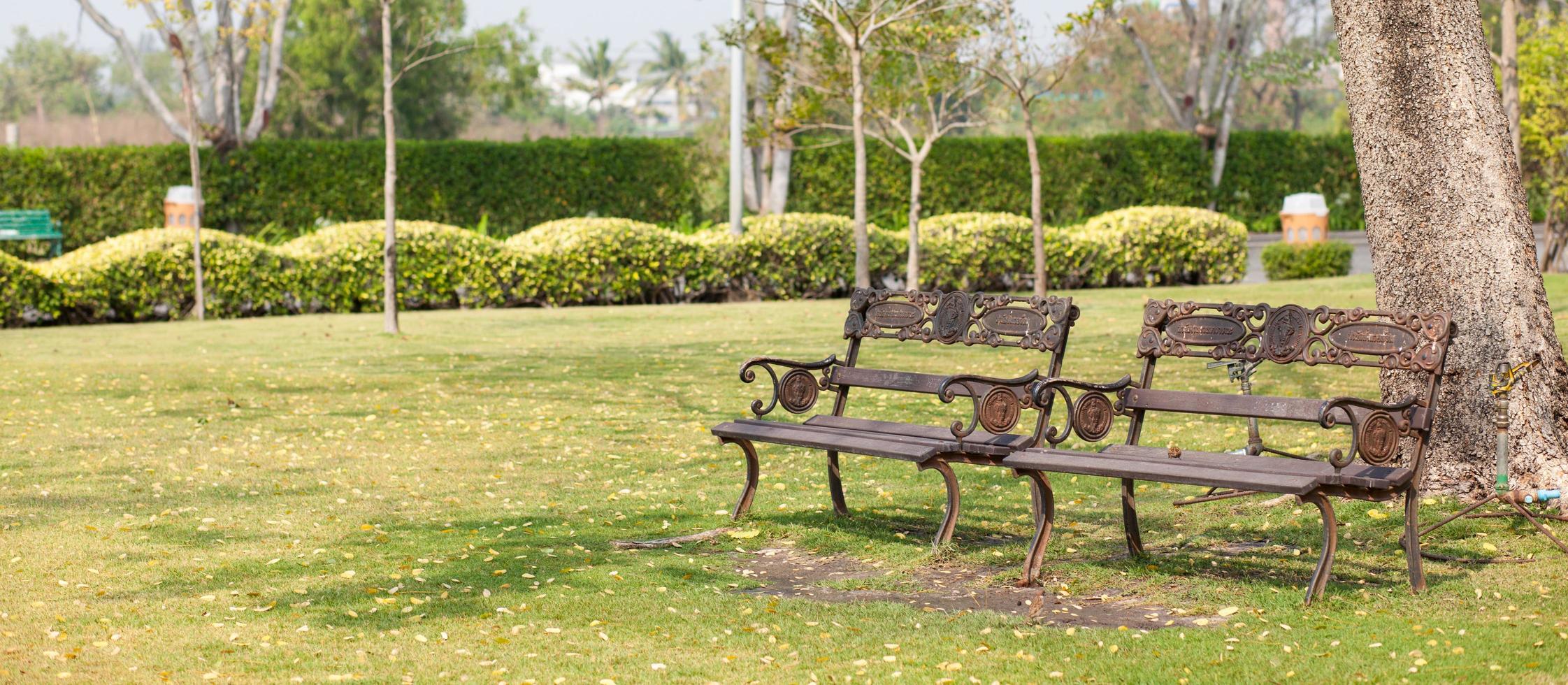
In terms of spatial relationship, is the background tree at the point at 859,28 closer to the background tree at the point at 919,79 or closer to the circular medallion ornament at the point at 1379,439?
the background tree at the point at 919,79

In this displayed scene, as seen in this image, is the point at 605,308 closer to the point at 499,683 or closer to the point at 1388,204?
the point at 1388,204

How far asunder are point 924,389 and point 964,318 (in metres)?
0.41

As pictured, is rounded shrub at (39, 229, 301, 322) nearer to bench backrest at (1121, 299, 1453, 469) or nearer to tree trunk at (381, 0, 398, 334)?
tree trunk at (381, 0, 398, 334)

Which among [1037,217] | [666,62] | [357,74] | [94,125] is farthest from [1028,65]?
[666,62]

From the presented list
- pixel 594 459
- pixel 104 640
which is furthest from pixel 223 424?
pixel 104 640

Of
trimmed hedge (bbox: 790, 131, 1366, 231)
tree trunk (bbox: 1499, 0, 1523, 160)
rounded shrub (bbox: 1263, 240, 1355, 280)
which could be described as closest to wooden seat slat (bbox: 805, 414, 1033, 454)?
tree trunk (bbox: 1499, 0, 1523, 160)

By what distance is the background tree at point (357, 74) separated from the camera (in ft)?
121

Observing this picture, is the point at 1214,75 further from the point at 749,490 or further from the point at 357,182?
the point at 749,490

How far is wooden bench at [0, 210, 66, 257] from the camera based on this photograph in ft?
70.3

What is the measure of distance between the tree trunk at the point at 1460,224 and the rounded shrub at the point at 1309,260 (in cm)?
1503

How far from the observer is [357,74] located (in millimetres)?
37219

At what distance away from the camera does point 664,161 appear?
2502 centimetres

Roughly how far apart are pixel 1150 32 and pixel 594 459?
43.9 metres

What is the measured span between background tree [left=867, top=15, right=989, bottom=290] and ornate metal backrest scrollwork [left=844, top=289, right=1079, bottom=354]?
1059cm
